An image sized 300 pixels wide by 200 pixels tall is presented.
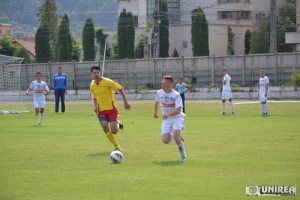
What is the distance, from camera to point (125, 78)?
64.6 m

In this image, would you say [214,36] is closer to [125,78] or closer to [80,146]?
[125,78]

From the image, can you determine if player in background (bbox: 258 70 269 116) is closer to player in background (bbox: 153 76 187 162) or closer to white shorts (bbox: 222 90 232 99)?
white shorts (bbox: 222 90 232 99)

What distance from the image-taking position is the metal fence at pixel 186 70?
56.8m

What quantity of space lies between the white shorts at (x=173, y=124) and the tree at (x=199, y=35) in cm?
6191

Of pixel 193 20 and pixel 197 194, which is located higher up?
pixel 193 20

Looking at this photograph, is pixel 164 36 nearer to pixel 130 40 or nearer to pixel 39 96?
pixel 130 40

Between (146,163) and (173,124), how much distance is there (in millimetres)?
1200

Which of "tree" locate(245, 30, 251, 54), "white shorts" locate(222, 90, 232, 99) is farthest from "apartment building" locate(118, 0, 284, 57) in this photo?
"white shorts" locate(222, 90, 232, 99)

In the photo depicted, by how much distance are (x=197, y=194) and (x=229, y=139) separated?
987 cm

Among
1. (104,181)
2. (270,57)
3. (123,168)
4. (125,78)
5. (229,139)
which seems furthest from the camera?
(125,78)

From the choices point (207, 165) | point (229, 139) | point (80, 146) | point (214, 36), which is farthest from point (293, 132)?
point (214, 36)

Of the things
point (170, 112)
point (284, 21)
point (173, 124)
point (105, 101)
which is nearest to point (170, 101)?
point (170, 112)

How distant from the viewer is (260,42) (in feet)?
263

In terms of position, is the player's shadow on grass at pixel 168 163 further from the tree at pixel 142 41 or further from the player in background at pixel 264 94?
the tree at pixel 142 41
